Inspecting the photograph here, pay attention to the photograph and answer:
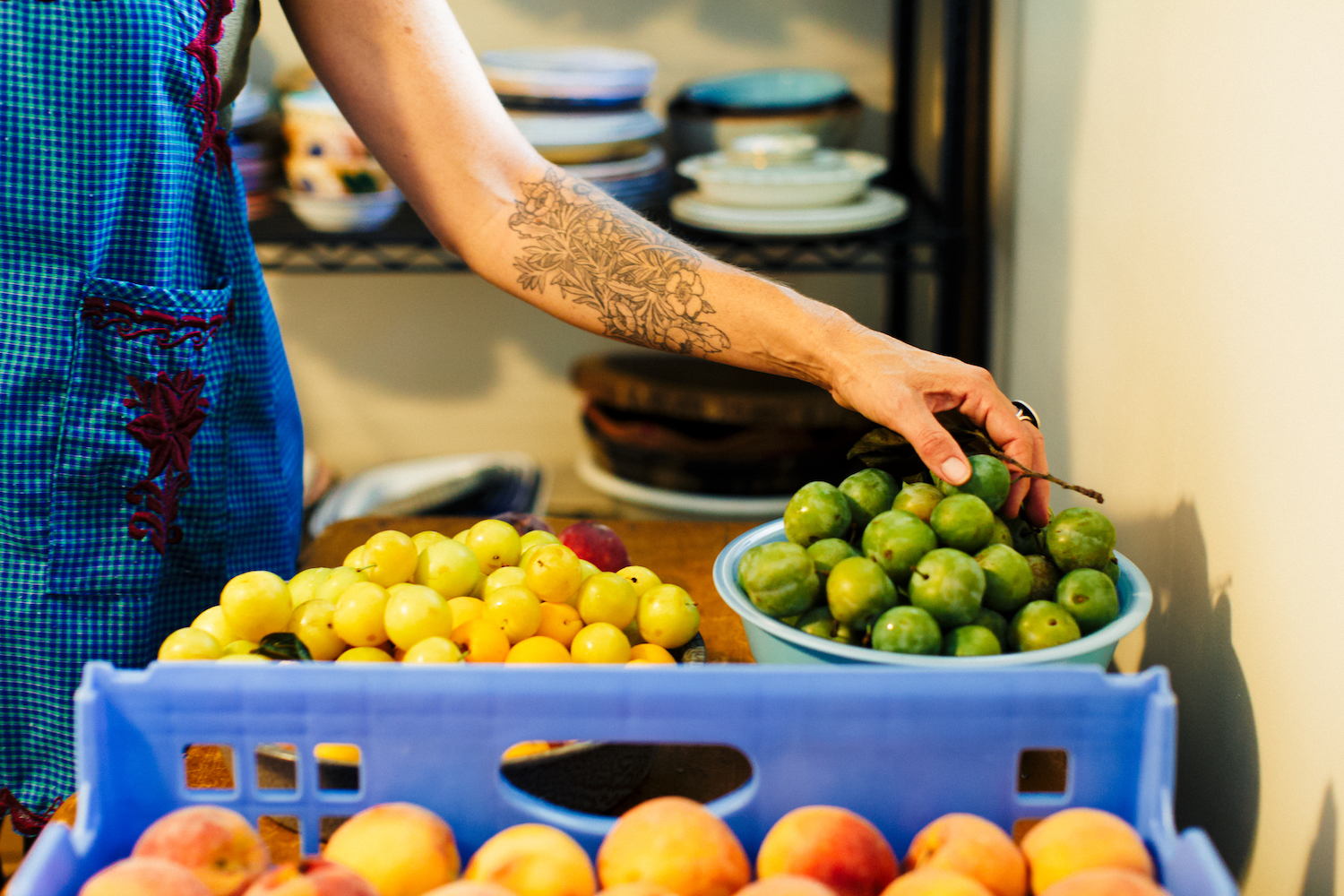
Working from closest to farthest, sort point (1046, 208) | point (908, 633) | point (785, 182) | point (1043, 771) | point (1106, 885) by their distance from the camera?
point (1106, 885), point (908, 633), point (1043, 771), point (1046, 208), point (785, 182)

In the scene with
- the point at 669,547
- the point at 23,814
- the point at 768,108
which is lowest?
the point at 23,814

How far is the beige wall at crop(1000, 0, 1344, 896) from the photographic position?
2.04ft

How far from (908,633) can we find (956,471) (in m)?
0.13

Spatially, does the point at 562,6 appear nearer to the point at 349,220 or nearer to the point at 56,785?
the point at 349,220

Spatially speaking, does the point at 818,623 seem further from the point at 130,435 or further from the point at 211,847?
the point at 130,435

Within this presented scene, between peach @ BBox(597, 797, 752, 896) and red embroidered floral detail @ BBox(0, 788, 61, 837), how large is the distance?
2.13 feet

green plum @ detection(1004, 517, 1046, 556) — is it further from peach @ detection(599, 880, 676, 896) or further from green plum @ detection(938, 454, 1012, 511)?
peach @ detection(599, 880, 676, 896)

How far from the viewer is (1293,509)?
0.65 m

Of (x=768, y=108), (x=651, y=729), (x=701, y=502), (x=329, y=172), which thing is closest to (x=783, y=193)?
(x=768, y=108)

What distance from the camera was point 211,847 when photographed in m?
0.47

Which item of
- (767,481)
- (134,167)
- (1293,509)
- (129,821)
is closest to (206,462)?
(134,167)

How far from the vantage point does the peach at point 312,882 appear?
431 millimetres

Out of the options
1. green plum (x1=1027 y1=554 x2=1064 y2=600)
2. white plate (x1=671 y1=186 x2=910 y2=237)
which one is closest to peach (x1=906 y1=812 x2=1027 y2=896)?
green plum (x1=1027 y1=554 x2=1064 y2=600)

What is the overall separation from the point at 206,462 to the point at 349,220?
2.97ft
